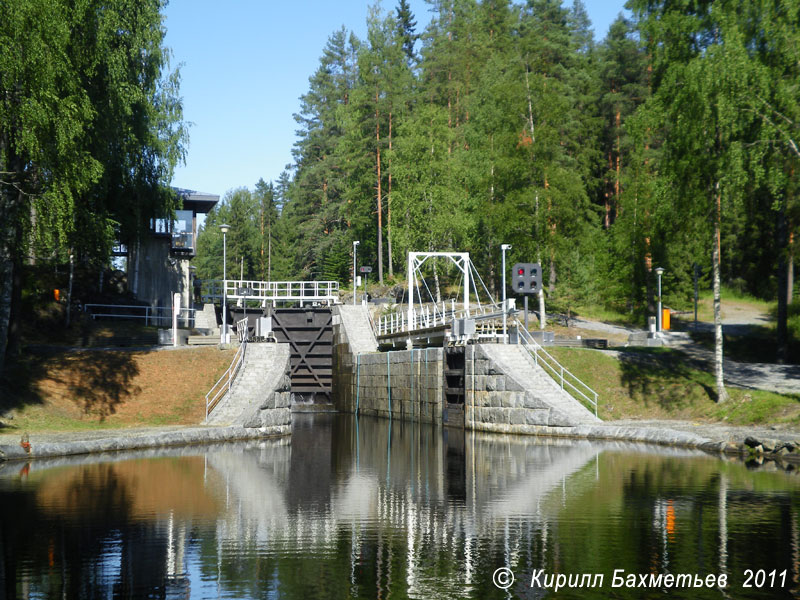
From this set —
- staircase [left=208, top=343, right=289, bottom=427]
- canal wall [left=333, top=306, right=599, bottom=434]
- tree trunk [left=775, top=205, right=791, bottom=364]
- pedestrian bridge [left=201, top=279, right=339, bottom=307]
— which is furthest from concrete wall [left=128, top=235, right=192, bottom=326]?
tree trunk [left=775, top=205, right=791, bottom=364]

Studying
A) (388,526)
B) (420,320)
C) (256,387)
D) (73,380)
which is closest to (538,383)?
(256,387)

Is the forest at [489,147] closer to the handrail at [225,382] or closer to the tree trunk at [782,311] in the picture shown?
→ the tree trunk at [782,311]

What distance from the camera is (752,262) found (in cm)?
5384

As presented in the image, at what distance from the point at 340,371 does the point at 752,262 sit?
27.5 metres

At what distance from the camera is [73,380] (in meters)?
29.9

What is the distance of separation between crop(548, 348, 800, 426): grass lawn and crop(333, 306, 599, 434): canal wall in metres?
2.39

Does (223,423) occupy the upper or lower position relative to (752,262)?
lower

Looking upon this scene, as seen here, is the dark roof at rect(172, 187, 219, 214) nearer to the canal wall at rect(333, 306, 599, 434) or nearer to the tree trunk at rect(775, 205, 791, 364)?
the canal wall at rect(333, 306, 599, 434)

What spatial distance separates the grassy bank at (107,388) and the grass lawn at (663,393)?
46.9ft

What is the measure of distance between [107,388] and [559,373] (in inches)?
671

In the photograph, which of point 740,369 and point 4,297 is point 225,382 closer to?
point 4,297

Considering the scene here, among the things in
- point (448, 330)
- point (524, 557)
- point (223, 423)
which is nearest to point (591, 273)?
point (448, 330)

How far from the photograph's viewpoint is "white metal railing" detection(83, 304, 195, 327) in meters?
40.8

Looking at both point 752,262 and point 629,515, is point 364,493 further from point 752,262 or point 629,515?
point 752,262
